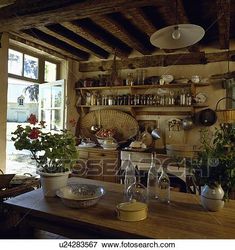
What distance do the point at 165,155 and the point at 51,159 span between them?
79.0 inches

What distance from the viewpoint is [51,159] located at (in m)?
1.59

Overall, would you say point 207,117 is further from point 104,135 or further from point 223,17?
point 104,135

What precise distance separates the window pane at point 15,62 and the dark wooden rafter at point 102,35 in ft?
3.91

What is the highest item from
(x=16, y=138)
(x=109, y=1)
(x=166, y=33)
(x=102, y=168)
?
(x=109, y=1)

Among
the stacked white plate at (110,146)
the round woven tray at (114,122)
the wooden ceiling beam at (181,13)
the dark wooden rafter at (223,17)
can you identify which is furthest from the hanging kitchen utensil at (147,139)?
the wooden ceiling beam at (181,13)

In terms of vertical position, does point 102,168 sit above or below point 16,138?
below

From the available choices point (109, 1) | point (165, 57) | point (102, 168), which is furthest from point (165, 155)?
point (109, 1)

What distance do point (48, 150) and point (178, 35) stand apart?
3.84 feet

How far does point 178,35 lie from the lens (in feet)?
5.54

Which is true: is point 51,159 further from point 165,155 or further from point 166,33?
point 165,155

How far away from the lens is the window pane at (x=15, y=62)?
11.0ft

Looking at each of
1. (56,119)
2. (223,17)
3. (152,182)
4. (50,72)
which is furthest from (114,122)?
(152,182)

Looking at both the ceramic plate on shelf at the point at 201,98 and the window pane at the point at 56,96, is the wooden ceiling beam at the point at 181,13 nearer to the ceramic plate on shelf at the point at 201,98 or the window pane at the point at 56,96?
the ceramic plate on shelf at the point at 201,98

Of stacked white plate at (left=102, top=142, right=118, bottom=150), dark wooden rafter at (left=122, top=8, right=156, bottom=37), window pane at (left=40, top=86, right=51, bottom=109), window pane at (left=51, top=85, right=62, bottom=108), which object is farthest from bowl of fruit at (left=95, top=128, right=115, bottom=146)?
dark wooden rafter at (left=122, top=8, right=156, bottom=37)
